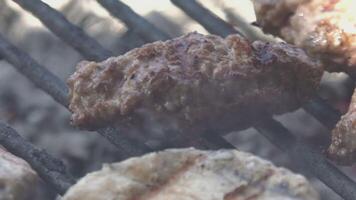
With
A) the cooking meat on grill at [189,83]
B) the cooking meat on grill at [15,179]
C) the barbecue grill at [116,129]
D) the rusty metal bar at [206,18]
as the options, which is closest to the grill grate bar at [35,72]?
the barbecue grill at [116,129]

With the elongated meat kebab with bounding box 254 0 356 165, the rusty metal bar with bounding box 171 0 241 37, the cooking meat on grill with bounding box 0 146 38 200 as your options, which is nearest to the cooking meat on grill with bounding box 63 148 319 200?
the cooking meat on grill with bounding box 0 146 38 200

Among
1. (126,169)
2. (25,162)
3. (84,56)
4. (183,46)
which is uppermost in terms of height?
(183,46)

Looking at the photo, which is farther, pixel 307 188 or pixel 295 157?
pixel 295 157

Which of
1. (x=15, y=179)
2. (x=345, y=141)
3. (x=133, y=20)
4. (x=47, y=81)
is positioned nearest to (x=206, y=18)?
(x=133, y=20)

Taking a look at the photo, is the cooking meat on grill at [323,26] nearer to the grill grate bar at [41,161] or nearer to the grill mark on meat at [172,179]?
the grill mark on meat at [172,179]

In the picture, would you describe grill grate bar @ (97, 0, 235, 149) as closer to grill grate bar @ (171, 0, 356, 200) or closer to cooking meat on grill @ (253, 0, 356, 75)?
cooking meat on grill @ (253, 0, 356, 75)

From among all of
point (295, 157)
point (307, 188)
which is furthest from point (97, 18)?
point (307, 188)

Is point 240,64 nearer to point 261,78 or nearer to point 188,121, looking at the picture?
point 261,78
